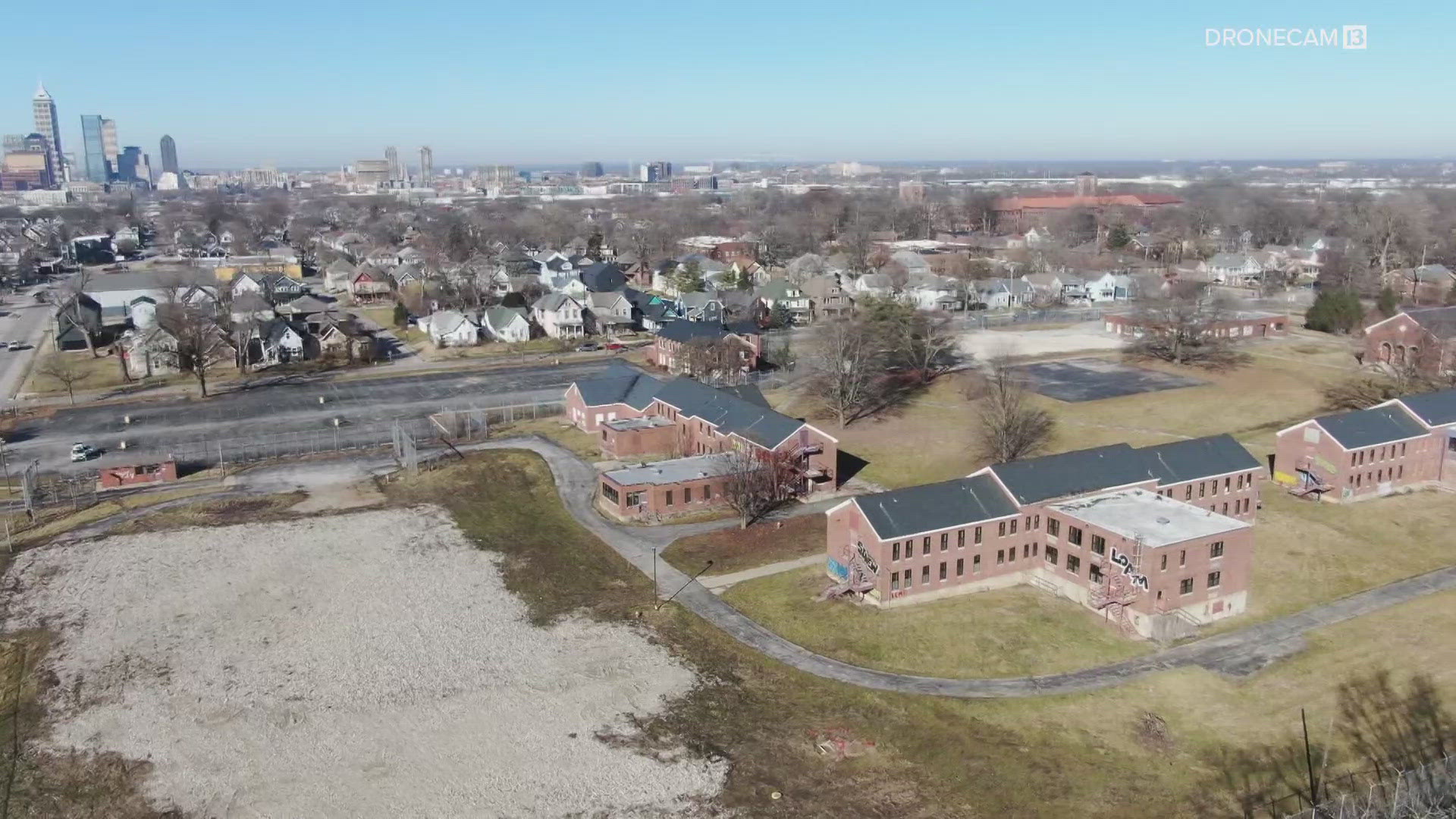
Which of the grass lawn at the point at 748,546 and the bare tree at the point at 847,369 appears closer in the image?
the grass lawn at the point at 748,546

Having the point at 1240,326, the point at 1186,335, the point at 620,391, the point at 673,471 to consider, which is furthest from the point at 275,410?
the point at 1240,326

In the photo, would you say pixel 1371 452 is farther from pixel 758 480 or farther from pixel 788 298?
pixel 788 298

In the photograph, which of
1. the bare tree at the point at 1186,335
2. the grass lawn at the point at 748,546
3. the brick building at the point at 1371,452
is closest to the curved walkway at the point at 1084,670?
the grass lawn at the point at 748,546

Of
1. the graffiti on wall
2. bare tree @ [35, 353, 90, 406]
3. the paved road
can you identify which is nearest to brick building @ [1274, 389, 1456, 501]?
the graffiti on wall

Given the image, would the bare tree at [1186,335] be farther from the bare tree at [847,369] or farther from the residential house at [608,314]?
the residential house at [608,314]

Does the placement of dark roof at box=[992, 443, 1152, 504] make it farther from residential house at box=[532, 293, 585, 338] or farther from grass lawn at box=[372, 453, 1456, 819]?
residential house at box=[532, 293, 585, 338]

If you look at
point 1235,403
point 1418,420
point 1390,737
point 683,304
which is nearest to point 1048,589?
point 1390,737

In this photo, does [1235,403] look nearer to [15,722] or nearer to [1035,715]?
[1035,715]
